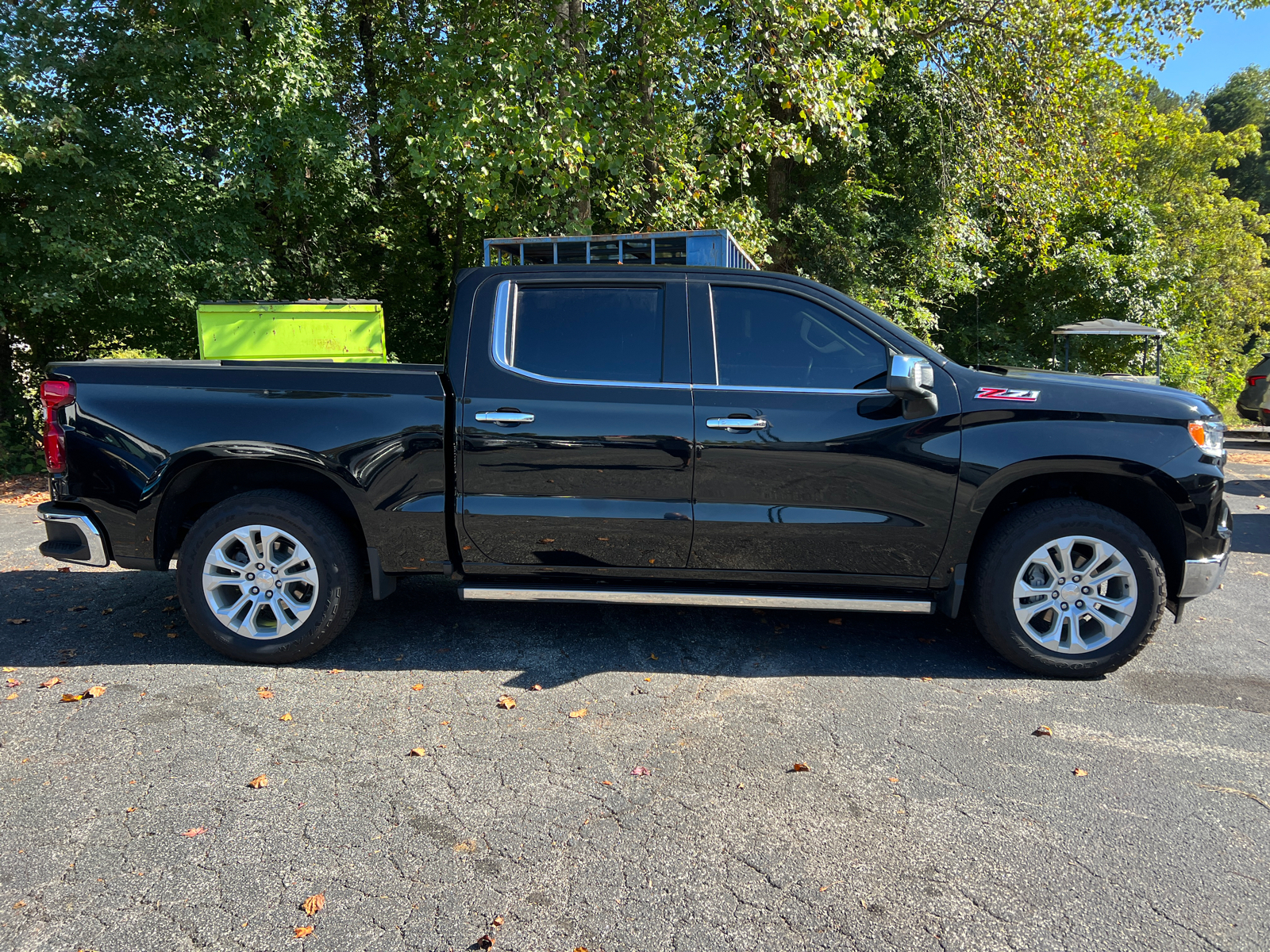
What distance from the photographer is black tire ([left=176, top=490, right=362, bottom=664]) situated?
4199 mm

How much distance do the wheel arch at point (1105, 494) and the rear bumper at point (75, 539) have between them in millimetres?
4369

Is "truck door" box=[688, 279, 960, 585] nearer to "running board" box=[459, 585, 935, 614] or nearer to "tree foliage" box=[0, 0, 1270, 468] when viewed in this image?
"running board" box=[459, 585, 935, 614]

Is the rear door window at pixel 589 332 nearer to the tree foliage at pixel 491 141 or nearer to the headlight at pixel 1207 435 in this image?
the headlight at pixel 1207 435

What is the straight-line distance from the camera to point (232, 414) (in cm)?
417

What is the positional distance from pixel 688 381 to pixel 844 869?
7.61ft

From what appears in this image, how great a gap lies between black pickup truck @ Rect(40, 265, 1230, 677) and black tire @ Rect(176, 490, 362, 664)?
0.04 ft

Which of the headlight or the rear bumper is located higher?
the headlight

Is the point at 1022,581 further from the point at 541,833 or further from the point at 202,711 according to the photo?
the point at 202,711

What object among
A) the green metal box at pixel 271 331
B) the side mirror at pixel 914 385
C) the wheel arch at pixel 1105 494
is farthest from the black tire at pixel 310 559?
the wheel arch at pixel 1105 494

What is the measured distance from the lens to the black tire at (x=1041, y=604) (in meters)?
4.04

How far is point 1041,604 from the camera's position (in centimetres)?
410

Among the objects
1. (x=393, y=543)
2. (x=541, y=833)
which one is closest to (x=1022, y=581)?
(x=541, y=833)

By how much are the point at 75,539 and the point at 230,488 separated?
0.75 meters

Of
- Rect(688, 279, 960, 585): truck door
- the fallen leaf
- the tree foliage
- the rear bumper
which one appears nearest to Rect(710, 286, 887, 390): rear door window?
Rect(688, 279, 960, 585): truck door
